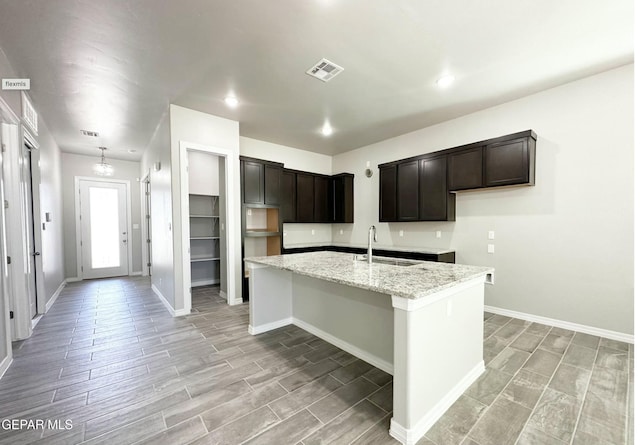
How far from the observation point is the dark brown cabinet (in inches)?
233

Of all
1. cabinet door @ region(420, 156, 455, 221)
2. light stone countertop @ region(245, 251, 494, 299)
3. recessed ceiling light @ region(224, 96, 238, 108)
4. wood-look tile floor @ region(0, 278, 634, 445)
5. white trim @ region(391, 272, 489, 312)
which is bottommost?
wood-look tile floor @ region(0, 278, 634, 445)

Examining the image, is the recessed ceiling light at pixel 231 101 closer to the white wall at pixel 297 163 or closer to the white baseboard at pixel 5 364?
the white wall at pixel 297 163

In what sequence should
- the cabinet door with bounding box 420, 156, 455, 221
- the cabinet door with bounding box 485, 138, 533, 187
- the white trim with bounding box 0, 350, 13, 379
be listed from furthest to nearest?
the cabinet door with bounding box 420, 156, 455, 221 < the cabinet door with bounding box 485, 138, 533, 187 < the white trim with bounding box 0, 350, 13, 379

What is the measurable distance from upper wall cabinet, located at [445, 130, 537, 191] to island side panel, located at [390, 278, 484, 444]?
6.63 ft

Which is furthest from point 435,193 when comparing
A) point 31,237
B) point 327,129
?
point 31,237

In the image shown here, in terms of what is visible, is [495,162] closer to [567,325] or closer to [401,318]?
[567,325]

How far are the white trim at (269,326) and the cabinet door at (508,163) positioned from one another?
3.23 m

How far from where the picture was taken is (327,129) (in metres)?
4.65

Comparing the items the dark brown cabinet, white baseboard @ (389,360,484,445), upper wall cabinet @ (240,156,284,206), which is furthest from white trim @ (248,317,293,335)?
the dark brown cabinet

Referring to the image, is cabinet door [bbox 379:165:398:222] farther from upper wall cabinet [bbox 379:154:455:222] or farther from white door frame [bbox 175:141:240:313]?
white door frame [bbox 175:141:240:313]

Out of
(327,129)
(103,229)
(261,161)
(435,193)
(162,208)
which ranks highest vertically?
(327,129)

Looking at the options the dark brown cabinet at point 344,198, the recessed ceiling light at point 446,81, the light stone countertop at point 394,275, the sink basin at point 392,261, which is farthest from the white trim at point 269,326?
the recessed ceiling light at point 446,81

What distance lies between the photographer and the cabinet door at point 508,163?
331 cm

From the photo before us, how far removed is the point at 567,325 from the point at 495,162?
2168 mm
